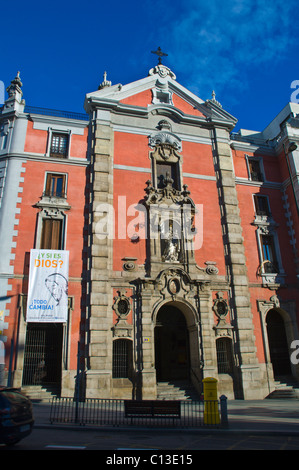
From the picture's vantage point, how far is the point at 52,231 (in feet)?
66.2

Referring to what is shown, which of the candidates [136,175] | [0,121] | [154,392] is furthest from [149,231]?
[0,121]

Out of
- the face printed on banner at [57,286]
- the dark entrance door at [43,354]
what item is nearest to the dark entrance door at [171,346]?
the dark entrance door at [43,354]

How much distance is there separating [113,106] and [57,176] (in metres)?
6.44

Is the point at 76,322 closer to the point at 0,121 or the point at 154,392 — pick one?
the point at 154,392

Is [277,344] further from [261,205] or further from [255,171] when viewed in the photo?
[255,171]

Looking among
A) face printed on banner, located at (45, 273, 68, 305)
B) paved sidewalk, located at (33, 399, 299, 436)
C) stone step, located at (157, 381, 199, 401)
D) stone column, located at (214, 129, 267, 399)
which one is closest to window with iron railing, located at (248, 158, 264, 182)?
stone column, located at (214, 129, 267, 399)

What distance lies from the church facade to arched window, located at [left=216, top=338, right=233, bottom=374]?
7cm

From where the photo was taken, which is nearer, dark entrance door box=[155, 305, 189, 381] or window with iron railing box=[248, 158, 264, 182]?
dark entrance door box=[155, 305, 189, 381]

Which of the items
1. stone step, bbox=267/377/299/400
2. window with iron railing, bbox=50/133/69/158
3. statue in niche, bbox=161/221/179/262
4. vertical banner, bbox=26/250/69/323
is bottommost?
stone step, bbox=267/377/299/400

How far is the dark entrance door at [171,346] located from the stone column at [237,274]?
334cm

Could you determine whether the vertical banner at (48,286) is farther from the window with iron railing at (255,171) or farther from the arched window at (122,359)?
the window with iron railing at (255,171)

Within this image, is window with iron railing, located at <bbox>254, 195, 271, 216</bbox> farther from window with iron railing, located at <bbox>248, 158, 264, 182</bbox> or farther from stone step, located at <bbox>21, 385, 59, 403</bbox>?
stone step, located at <bbox>21, 385, 59, 403</bbox>

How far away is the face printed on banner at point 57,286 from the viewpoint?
18.3 meters

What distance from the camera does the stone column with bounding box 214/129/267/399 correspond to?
19.5 metres
